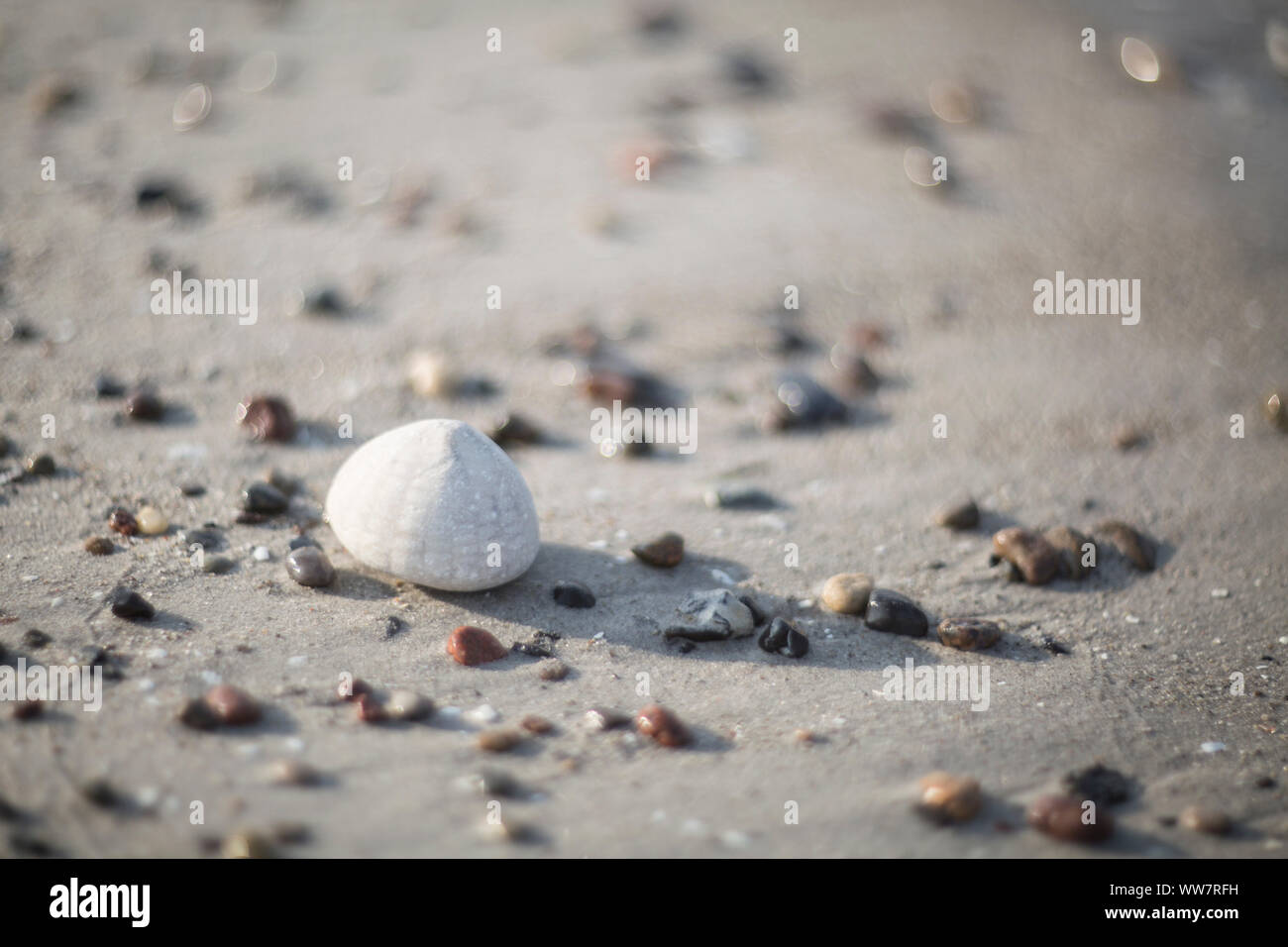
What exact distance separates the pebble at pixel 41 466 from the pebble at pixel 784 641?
2.59m

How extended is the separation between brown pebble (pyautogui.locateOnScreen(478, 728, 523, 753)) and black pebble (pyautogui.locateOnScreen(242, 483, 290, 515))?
138 cm

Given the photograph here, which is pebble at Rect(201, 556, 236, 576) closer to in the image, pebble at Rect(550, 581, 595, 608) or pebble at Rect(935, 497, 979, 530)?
pebble at Rect(550, 581, 595, 608)

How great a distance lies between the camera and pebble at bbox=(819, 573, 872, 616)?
11.2ft

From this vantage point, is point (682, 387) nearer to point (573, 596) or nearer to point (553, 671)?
point (573, 596)

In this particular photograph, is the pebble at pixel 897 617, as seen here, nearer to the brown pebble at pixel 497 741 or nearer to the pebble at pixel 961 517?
the pebble at pixel 961 517

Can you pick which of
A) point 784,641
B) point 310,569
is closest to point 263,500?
point 310,569

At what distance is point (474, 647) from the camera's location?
3051 millimetres

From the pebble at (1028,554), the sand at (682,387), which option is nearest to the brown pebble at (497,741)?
the sand at (682,387)

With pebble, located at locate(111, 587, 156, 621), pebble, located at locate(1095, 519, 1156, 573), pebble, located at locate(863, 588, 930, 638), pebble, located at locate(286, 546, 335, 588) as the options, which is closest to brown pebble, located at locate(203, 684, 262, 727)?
pebble, located at locate(111, 587, 156, 621)

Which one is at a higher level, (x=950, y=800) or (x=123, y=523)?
(x=123, y=523)

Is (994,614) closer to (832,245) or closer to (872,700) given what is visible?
(872,700)

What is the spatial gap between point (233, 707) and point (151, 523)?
1081 millimetres
